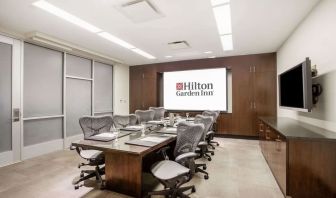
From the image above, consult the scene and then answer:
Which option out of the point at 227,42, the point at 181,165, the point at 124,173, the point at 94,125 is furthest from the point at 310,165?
the point at 227,42

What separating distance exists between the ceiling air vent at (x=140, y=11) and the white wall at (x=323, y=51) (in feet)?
7.93

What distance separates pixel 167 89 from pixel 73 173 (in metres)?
4.62

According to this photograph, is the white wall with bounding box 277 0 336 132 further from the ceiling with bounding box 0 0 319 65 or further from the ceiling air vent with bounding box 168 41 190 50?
the ceiling air vent with bounding box 168 41 190 50

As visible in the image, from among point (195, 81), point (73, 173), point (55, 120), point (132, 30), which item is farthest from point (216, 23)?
point (55, 120)

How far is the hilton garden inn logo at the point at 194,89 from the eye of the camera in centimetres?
644

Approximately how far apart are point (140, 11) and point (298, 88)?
2.87 m

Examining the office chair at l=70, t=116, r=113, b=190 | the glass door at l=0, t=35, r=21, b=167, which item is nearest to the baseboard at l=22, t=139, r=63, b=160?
the glass door at l=0, t=35, r=21, b=167

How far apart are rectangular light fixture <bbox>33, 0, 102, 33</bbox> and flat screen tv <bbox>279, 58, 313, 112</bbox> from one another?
3.77 meters

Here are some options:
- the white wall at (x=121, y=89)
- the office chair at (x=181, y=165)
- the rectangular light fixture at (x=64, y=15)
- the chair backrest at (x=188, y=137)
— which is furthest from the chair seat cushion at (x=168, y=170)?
the white wall at (x=121, y=89)

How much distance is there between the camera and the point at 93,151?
9.65 feet

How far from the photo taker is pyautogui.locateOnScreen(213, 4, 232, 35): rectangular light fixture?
2844mm

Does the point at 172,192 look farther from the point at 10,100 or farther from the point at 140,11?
the point at 10,100

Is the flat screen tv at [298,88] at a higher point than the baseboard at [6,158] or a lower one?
higher

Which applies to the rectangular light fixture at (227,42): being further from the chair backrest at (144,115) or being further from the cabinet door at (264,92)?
the chair backrest at (144,115)
